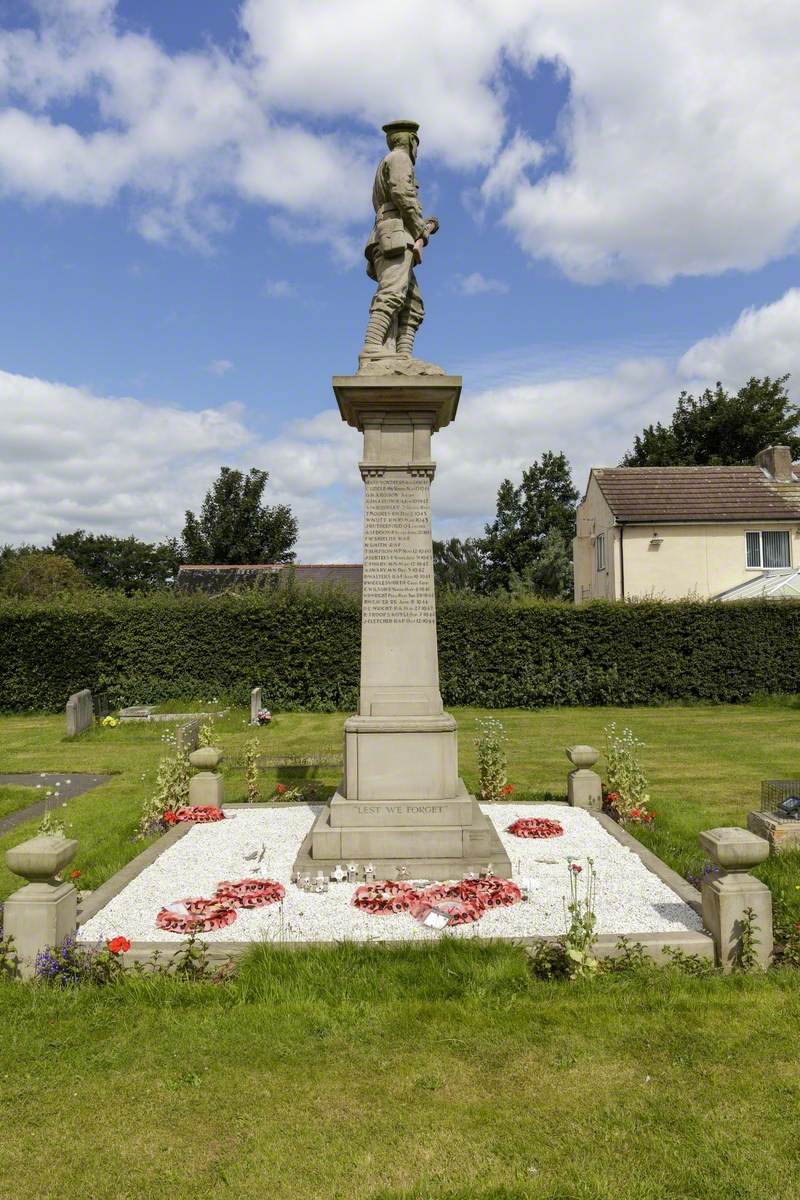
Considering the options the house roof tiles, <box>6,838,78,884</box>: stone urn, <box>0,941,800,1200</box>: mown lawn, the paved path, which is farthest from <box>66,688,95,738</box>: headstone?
the house roof tiles

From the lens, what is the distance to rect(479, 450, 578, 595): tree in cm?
4069

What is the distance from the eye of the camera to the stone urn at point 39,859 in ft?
15.9

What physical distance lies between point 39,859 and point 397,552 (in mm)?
3995

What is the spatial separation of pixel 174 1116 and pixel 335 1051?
2.79 feet

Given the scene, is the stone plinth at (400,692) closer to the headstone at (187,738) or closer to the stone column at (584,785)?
the stone column at (584,785)

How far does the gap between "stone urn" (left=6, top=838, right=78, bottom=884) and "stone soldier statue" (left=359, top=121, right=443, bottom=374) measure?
497cm

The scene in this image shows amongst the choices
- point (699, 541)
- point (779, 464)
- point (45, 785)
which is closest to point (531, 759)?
point (45, 785)

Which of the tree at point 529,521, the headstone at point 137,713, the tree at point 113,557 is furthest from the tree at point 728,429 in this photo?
the tree at point 113,557

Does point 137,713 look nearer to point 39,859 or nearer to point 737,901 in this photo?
point 39,859

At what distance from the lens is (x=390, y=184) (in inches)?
306

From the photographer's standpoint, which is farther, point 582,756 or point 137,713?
point 137,713

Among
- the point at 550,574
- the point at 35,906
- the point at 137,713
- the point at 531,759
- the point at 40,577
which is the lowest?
the point at 531,759

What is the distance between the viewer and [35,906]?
4.84 m

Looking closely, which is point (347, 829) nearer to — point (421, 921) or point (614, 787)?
point (421, 921)
